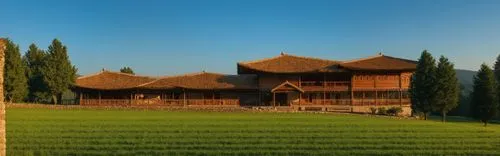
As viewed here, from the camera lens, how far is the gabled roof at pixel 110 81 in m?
47.5

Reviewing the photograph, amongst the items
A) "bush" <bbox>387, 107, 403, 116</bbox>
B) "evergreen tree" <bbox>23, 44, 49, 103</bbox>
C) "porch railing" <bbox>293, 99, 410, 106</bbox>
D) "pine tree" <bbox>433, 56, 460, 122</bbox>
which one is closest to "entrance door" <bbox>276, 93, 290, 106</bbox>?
"porch railing" <bbox>293, 99, 410, 106</bbox>

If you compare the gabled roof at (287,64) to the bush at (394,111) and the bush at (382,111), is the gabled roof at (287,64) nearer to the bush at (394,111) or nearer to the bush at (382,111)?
the bush at (382,111)

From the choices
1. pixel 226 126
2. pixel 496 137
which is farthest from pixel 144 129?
pixel 496 137

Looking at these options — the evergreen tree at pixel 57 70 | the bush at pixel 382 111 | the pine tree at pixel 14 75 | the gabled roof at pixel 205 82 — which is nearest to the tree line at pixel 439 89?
the bush at pixel 382 111

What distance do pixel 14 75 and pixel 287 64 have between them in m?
23.9

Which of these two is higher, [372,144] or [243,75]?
[243,75]

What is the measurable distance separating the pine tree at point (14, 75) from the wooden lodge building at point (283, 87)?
16.5 ft

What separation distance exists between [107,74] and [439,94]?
30423mm

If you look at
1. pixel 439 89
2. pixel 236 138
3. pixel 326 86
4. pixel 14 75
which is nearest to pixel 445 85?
pixel 439 89

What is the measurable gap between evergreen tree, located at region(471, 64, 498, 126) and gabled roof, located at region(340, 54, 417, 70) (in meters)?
5.14

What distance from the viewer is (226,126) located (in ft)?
89.0

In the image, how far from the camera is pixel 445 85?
129ft

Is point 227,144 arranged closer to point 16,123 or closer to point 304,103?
point 16,123

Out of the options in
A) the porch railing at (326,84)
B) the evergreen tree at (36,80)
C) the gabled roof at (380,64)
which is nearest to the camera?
the gabled roof at (380,64)
